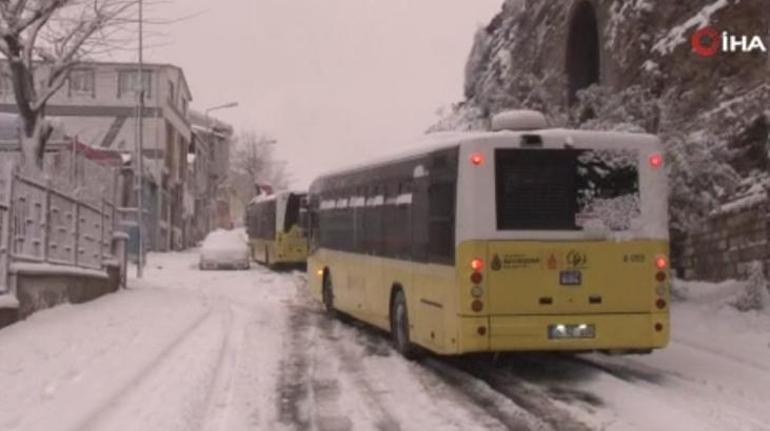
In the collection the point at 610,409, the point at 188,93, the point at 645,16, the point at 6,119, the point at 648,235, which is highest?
the point at 188,93

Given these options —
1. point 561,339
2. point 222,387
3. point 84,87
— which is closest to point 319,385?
point 222,387

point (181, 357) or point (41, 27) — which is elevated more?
point (41, 27)

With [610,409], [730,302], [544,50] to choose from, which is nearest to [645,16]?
[544,50]

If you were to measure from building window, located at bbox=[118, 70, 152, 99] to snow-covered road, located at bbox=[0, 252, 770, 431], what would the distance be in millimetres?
45709

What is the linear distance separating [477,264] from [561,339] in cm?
120

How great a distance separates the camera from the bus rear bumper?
10.6 m

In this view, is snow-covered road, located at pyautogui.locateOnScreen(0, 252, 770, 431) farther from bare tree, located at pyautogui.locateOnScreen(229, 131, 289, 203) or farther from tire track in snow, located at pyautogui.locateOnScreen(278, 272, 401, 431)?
bare tree, located at pyautogui.locateOnScreen(229, 131, 289, 203)

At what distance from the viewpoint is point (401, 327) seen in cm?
1326

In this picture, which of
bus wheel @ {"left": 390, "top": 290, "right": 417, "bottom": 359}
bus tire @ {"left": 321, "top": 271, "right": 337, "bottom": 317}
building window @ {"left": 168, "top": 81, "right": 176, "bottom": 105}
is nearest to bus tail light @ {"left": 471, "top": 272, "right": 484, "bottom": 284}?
bus wheel @ {"left": 390, "top": 290, "right": 417, "bottom": 359}

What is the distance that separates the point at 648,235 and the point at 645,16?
56.3 ft

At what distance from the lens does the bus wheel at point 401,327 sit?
12.9 metres

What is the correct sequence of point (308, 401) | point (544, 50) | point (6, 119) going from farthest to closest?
point (544, 50) < point (6, 119) < point (308, 401)

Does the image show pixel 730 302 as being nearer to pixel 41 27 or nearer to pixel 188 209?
pixel 41 27

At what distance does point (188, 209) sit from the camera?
3076 inches
